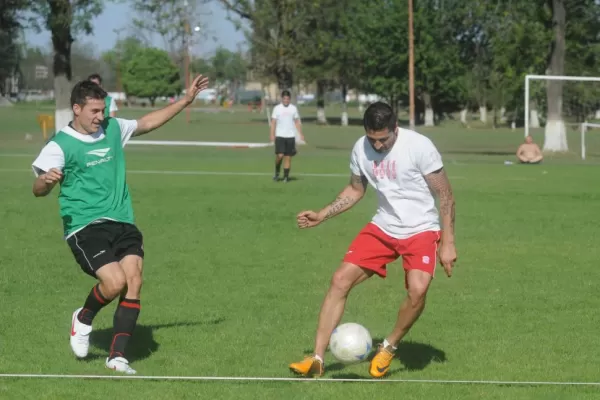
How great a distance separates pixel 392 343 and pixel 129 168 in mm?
22819

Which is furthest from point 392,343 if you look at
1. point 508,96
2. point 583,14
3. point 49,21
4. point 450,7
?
point 450,7

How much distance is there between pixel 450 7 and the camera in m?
80.1

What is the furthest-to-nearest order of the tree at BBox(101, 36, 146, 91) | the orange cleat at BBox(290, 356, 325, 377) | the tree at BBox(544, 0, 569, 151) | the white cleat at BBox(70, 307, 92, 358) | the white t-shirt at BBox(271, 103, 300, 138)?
1. the tree at BBox(101, 36, 146, 91)
2. the tree at BBox(544, 0, 569, 151)
3. the white t-shirt at BBox(271, 103, 300, 138)
4. the white cleat at BBox(70, 307, 92, 358)
5. the orange cleat at BBox(290, 356, 325, 377)

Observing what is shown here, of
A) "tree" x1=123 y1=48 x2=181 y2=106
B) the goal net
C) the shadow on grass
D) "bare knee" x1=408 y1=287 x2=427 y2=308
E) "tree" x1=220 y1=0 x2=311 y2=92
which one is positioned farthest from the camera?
"tree" x1=123 y1=48 x2=181 y2=106

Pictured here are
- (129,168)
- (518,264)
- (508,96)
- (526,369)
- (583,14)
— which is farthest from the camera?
(508,96)

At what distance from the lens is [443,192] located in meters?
7.20

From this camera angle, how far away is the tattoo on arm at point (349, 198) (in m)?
7.49

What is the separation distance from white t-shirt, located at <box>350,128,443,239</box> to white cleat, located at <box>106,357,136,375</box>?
1915 mm

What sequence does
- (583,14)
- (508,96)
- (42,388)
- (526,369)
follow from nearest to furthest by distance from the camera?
(42,388), (526,369), (583,14), (508,96)

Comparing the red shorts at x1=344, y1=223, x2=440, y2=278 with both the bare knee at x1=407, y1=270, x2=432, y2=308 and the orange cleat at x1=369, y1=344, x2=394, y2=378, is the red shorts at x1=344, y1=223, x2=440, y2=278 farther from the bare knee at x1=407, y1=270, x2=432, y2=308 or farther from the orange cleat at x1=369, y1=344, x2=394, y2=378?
the orange cleat at x1=369, y1=344, x2=394, y2=378

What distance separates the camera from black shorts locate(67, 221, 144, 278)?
7.49m

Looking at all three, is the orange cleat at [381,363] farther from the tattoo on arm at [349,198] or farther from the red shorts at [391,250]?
the tattoo on arm at [349,198]

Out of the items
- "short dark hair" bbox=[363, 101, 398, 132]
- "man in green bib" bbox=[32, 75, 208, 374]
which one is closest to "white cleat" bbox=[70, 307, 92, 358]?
"man in green bib" bbox=[32, 75, 208, 374]

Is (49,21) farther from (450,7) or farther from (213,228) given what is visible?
(450,7)
